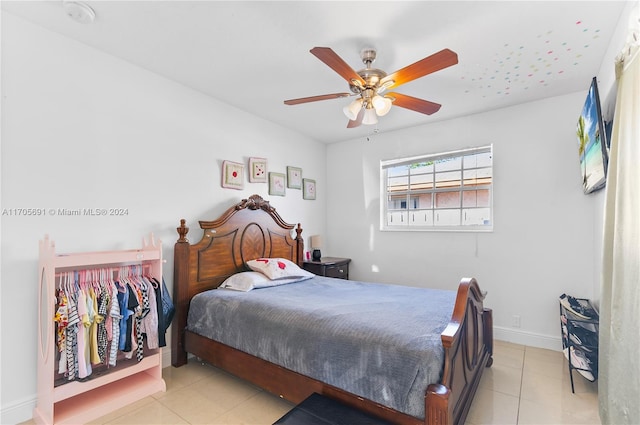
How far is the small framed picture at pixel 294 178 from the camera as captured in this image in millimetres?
4242

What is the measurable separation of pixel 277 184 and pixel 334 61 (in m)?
2.30

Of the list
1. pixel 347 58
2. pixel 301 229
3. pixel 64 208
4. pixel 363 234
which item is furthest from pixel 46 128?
pixel 363 234

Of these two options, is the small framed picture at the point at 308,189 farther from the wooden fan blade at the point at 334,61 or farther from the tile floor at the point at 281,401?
the tile floor at the point at 281,401

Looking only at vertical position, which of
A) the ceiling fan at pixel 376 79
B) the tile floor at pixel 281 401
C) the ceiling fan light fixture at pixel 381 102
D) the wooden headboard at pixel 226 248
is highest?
the ceiling fan at pixel 376 79

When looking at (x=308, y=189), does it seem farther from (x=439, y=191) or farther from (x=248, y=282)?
(x=248, y=282)

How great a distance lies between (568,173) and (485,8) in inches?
82.9

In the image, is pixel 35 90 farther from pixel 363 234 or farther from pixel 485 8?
pixel 363 234

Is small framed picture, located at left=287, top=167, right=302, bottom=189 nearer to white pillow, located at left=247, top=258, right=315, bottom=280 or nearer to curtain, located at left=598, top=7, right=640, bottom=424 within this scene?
white pillow, located at left=247, top=258, right=315, bottom=280

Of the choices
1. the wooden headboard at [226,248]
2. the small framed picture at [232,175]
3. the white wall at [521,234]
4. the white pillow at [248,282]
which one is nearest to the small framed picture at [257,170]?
the small framed picture at [232,175]

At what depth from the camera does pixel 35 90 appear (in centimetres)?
214

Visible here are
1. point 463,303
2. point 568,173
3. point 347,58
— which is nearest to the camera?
point 463,303

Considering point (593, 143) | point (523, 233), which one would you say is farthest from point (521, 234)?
point (593, 143)

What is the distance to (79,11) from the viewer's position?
1952 mm

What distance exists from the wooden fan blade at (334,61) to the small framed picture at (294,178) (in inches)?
86.3
